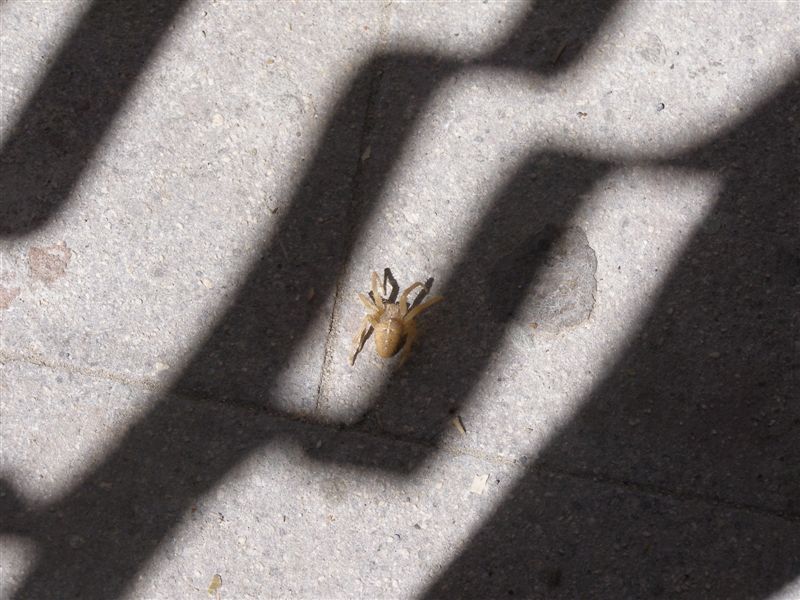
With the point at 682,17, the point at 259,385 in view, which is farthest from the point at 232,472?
the point at 682,17

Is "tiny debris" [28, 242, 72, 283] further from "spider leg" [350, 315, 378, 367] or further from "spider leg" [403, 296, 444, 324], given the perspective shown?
"spider leg" [403, 296, 444, 324]

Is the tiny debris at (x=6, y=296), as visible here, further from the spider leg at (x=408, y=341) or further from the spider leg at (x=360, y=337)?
the spider leg at (x=408, y=341)

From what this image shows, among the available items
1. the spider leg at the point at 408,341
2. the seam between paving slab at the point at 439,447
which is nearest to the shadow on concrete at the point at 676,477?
the seam between paving slab at the point at 439,447

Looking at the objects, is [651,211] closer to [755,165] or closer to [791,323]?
[755,165]

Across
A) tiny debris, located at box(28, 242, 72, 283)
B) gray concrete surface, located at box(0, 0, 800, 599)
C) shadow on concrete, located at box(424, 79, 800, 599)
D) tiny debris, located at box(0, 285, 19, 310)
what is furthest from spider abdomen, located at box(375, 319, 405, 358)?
tiny debris, located at box(0, 285, 19, 310)

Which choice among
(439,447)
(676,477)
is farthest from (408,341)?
(676,477)

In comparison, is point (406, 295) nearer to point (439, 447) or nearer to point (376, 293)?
point (376, 293)
